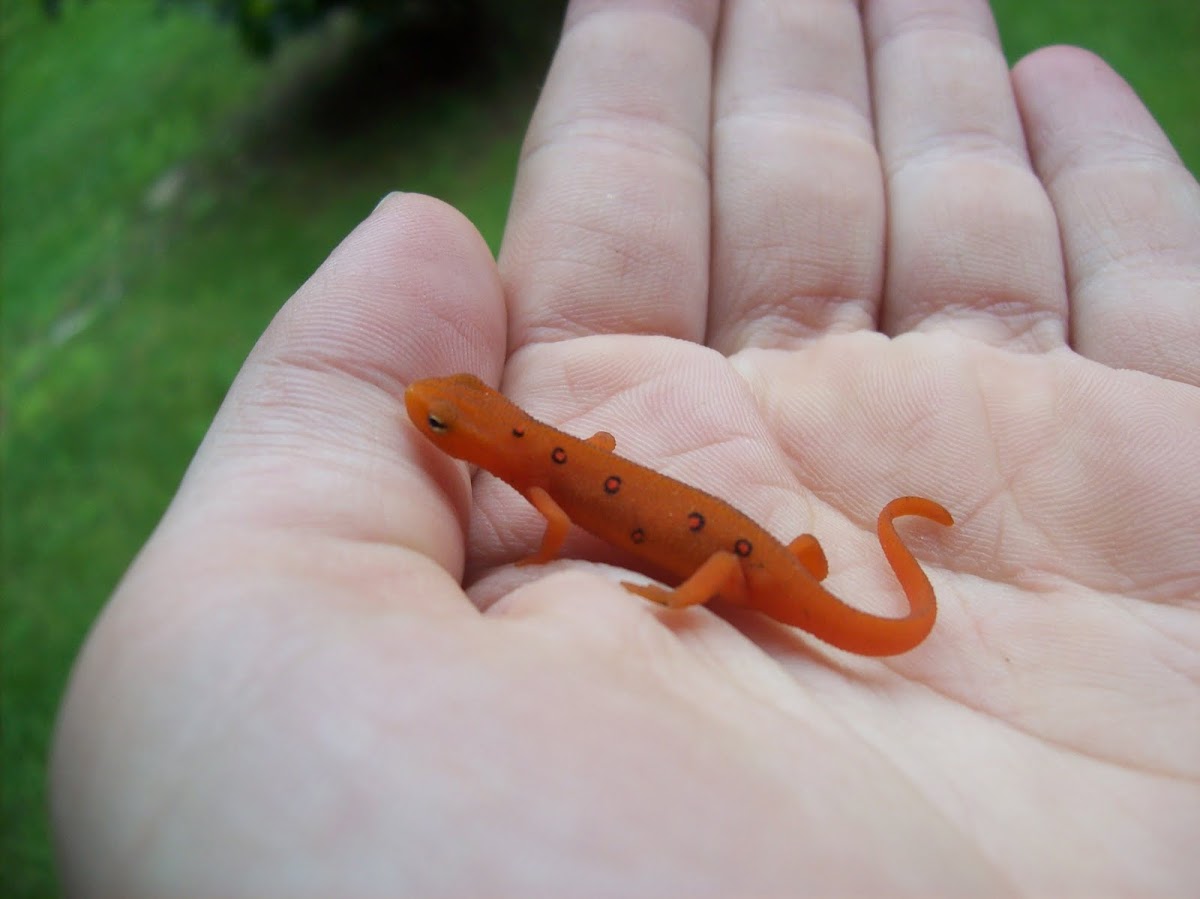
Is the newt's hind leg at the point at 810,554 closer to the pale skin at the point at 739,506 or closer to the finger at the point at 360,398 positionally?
the pale skin at the point at 739,506

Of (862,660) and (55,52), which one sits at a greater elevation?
(55,52)

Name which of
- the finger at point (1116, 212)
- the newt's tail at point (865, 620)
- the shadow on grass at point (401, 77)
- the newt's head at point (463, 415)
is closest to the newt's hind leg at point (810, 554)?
the newt's tail at point (865, 620)

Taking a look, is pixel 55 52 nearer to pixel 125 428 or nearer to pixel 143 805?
pixel 125 428

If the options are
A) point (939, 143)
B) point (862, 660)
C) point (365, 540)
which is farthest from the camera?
point (939, 143)

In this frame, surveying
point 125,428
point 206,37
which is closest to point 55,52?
point 206,37

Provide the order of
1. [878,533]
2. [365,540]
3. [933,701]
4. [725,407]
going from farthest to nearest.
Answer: [725,407] → [878,533] → [933,701] → [365,540]

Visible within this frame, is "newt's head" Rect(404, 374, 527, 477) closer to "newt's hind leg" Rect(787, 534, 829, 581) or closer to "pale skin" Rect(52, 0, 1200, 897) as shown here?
"pale skin" Rect(52, 0, 1200, 897)

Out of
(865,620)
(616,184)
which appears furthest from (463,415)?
(616,184)

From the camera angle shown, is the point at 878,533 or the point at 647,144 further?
the point at 647,144
